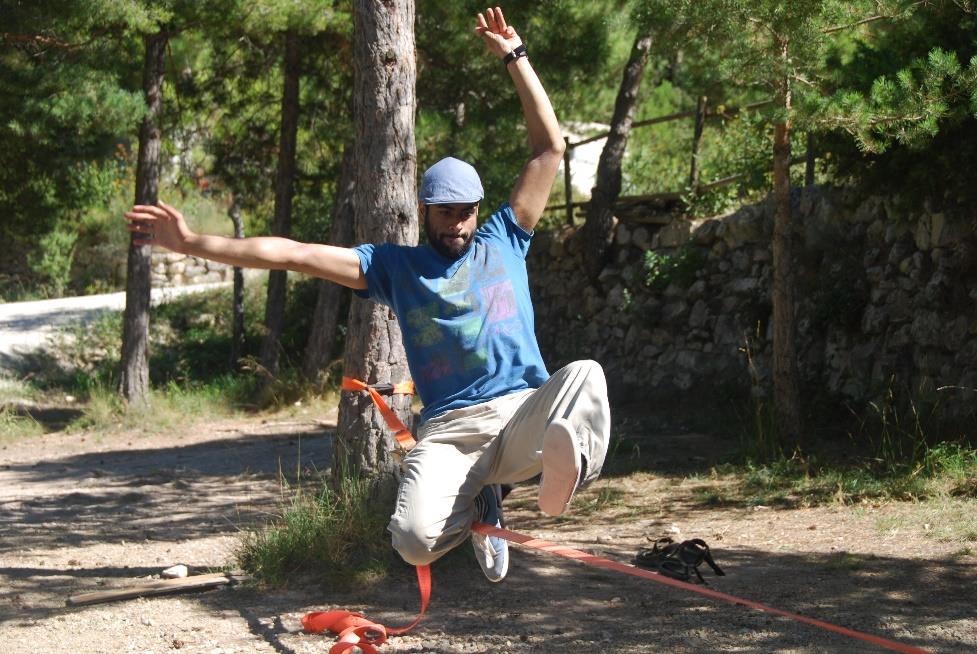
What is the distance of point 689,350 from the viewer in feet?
38.5

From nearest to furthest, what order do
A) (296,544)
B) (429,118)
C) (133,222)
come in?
(133,222), (296,544), (429,118)

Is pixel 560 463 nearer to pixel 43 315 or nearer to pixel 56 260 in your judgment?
pixel 43 315

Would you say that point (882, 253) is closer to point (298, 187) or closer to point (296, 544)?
point (296, 544)

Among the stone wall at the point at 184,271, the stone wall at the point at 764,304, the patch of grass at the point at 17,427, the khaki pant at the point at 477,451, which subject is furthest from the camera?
the stone wall at the point at 184,271

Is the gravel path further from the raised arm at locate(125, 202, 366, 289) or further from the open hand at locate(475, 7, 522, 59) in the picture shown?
the open hand at locate(475, 7, 522, 59)

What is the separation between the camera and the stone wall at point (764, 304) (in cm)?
856

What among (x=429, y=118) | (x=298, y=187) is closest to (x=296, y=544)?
(x=429, y=118)

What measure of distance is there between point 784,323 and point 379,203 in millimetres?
3885

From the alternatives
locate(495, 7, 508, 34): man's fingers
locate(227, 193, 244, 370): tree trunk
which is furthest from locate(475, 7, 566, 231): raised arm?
locate(227, 193, 244, 370): tree trunk

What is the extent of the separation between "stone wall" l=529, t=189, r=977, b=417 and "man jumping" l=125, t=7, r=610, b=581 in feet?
15.5

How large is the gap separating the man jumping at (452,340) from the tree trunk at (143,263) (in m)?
8.97

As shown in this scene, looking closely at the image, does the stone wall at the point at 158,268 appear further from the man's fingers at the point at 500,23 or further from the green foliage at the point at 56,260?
the man's fingers at the point at 500,23

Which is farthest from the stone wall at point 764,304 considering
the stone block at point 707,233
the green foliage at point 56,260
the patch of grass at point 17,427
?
the green foliage at point 56,260

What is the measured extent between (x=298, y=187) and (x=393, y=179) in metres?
9.56
